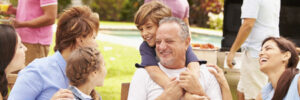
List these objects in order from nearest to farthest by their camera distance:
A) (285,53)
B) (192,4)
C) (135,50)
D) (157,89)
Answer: (157,89), (285,53), (135,50), (192,4)

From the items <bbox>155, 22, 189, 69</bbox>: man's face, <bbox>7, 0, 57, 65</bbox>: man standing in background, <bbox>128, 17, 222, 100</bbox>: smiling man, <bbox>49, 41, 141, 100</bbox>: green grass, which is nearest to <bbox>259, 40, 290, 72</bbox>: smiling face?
<bbox>128, 17, 222, 100</bbox>: smiling man

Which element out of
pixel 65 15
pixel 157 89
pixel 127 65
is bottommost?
pixel 127 65

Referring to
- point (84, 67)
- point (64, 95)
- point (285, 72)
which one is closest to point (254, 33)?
point (285, 72)

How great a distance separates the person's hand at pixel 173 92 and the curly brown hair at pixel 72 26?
58 cm

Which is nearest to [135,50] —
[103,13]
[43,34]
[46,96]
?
[43,34]

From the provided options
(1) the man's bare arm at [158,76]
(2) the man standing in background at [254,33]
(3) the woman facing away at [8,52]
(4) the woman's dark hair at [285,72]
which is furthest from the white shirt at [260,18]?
(3) the woman facing away at [8,52]

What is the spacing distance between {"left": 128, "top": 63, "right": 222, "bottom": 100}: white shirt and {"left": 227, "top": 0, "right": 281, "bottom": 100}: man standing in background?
5.15 feet

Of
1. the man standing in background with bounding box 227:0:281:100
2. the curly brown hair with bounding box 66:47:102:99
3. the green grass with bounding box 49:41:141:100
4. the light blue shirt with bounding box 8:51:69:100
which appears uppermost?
the curly brown hair with bounding box 66:47:102:99

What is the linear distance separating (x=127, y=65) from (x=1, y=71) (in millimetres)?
6376

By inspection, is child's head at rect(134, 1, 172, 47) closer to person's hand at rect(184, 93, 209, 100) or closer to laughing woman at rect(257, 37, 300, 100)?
person's hand at rect(184, 93, 209, 100)

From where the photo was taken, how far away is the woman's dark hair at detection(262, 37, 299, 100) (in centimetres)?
289

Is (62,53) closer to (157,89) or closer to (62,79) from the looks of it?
(62,79)

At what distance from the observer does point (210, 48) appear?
604cm

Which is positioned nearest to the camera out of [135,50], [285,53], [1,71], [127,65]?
[1,71]
